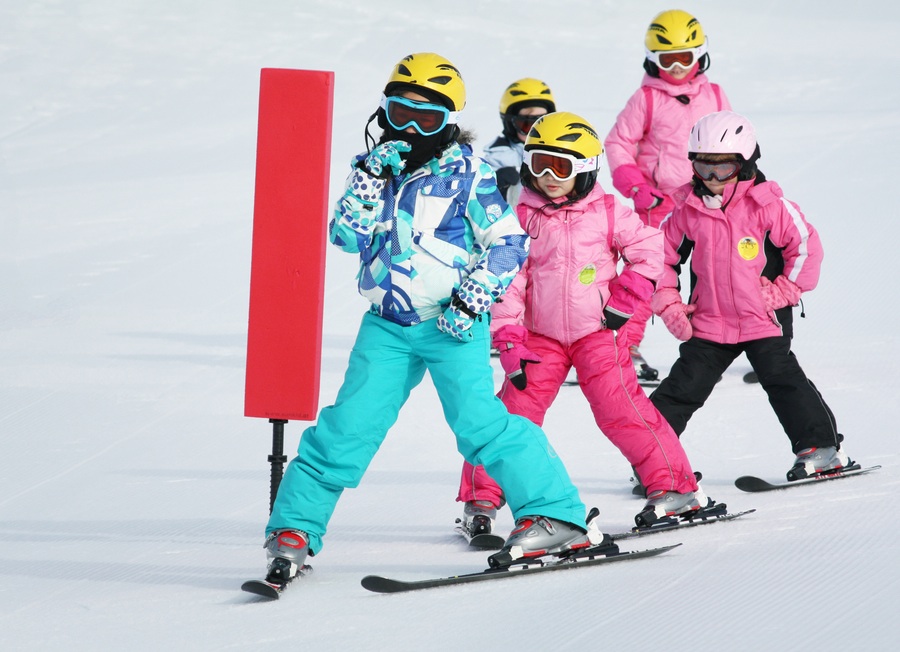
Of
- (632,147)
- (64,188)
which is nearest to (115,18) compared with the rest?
(64,188)

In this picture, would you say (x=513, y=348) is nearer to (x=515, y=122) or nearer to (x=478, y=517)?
(x=478, y=517)

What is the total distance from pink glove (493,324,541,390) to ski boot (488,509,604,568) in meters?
0.66

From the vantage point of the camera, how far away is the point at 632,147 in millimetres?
8133

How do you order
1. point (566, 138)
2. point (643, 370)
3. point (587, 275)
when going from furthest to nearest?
point (643, 370) < point (587, 275) < point (566, 138)

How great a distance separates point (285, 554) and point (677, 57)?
4402 mm

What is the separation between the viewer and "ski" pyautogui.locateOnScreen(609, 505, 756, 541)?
17.3 ft

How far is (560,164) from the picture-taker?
5.45 metres

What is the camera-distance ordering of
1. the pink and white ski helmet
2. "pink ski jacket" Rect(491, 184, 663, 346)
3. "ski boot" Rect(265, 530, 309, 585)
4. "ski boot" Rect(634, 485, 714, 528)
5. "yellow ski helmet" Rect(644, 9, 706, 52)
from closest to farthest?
"ski boot" Rect(265, 530, 309, 585), "ski boot" Rect(634, 485, 714, 528), "pink ski jacket" Rect(491, 184, 663, 346), the pink and white ski helmet, "yellow ski helmet" Rect(644, 9, 706, 52)

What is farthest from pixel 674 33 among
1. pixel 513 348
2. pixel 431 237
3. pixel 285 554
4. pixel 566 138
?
pixel 285 554

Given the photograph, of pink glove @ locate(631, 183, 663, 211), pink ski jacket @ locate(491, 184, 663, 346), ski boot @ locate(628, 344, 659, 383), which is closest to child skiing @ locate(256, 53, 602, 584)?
pink ski jacket @ locate(491, 184, 663, 346)

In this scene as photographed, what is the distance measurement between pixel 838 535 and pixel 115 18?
23062mm

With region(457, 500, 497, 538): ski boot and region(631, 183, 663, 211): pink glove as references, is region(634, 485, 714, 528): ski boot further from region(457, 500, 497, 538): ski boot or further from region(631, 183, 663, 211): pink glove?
region(631, 183, 663, 211): pink glove

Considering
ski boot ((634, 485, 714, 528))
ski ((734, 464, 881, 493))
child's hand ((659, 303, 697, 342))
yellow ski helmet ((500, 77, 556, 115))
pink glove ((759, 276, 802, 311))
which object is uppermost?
yellow ski helmet ((500, 77, 556, 115))

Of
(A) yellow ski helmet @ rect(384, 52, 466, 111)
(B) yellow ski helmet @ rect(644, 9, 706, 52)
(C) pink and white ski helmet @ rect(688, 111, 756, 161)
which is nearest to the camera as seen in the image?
(A) yellow ski helmet @ rect(384, 52, 466, 111)
